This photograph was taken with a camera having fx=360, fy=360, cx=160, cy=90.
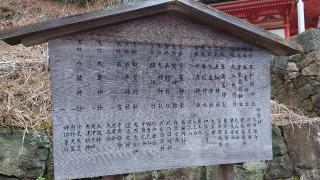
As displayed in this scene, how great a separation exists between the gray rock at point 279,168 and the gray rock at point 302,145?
0.33 ft

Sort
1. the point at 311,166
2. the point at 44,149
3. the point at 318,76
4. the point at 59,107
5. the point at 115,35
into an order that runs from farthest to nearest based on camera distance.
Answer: the point at 318,76
the point at 311,166
the point at 44,149
the point at 115,35
the point at 59,107

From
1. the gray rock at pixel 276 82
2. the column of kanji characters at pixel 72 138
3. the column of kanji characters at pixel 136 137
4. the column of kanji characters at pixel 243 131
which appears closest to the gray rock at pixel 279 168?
the column of kanji characters at pixel 243 131

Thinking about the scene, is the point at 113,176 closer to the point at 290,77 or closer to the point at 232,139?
the point at 232,139

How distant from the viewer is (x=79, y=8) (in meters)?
8.77

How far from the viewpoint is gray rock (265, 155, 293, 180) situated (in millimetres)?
4113

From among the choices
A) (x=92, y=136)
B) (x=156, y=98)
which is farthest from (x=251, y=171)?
(x=92, y=136)

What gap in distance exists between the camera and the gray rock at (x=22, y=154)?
10.2 ft

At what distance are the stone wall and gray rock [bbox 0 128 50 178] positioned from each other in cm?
398

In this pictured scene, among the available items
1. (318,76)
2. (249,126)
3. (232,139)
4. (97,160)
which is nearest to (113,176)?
(97,160)

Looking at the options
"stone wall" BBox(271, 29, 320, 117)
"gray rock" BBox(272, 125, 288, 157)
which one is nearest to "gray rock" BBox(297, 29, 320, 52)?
"stone wall" BBox(271, 29, 320, 117)

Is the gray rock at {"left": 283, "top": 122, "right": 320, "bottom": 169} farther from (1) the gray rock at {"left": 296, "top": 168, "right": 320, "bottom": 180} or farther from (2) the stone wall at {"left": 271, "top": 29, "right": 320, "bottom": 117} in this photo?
(2) the stone wall at {"left": 271, "top": 29, "right": 320, "bottom": 117}

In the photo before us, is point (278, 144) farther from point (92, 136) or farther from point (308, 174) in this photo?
point (92, 136)

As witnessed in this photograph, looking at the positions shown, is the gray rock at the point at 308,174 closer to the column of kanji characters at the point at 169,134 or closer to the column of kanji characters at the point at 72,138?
the column of kanji characters at the point at 169,134

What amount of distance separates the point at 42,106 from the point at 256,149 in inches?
86.7
